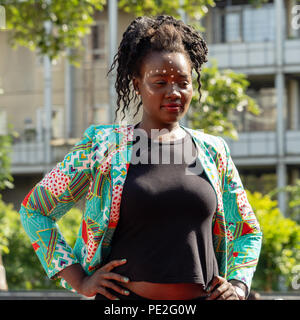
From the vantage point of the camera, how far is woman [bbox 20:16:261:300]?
2045mm

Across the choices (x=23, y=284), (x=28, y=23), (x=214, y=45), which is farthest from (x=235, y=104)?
(x=214, y=45)

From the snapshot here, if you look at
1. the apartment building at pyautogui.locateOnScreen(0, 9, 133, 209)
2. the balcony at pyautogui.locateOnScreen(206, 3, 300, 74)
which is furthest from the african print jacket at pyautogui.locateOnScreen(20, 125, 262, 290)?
the apartment building at pyautogui.locateOnScreen(0, 9, 133, 209)

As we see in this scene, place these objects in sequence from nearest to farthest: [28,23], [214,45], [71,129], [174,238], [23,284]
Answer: [174,238]
[28,23]
[23,284]
[214,45]
[71,129]

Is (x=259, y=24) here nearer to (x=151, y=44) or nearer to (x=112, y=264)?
(x=151, y=44)

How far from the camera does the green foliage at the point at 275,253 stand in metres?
7.94

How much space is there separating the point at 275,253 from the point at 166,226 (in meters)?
6.30

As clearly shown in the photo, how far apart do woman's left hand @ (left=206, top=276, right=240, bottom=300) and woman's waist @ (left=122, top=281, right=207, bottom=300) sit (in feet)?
0.12

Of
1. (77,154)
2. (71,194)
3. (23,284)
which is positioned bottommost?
(23,284)

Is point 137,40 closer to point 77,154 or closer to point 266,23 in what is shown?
point 77,154

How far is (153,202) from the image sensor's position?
203 centimetres

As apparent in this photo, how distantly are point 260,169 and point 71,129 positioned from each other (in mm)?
6168

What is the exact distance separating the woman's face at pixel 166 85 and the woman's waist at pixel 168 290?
57cm

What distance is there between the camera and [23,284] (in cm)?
924

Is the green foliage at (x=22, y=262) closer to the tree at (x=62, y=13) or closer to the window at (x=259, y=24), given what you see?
the tree at (x=62, y=13)
